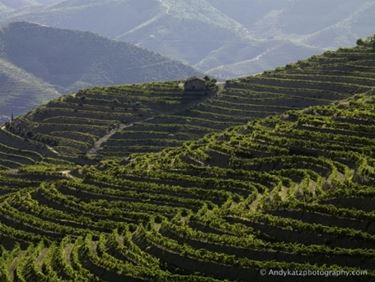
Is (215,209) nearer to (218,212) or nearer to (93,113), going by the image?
(218,212)

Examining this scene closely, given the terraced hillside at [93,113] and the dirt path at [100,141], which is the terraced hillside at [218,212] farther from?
the terraced hillside at [93,113]

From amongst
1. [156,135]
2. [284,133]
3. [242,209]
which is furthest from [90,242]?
[156,135]

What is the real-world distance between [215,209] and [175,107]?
318 ft

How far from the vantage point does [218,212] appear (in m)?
77.2

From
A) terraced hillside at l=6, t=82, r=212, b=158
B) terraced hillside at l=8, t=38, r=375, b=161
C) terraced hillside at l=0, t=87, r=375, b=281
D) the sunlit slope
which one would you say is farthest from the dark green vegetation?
terraced hillside at l=6, t=82, r=212, b=158

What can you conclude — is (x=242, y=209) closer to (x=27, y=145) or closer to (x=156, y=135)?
(x=156, y=135)

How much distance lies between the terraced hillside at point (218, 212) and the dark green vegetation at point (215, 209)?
0.49 feet

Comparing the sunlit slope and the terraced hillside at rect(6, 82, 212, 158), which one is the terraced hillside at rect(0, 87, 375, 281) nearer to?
the sunlit slope

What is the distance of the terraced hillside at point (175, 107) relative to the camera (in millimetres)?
157125

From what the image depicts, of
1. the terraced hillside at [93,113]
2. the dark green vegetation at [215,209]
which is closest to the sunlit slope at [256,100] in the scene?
the terraced hillside at [93,113]

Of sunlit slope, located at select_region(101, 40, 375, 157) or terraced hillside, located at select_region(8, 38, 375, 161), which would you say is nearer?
sunlit slope, located at select_region(101, 40, 375, 157)

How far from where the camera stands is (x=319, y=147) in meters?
92.6

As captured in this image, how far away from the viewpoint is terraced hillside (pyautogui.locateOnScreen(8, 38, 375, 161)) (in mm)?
157125

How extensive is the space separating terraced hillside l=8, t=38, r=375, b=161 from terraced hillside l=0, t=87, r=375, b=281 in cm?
3867
